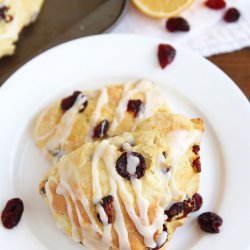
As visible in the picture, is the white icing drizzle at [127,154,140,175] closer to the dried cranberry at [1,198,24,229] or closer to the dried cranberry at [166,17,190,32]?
the dried cranberry at [1,198,24,229]

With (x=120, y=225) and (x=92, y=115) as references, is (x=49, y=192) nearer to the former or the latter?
(x=120, y=225)

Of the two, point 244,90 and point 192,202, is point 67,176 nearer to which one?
point 192,202

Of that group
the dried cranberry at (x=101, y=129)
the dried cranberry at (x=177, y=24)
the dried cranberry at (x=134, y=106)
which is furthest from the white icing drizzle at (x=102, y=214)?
the dried cranberry at (x=177, y=24)

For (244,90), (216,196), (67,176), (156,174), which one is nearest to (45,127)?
(67,176)

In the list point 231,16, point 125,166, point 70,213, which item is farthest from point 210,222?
point 231,16

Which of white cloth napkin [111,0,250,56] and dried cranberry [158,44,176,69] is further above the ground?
dried cranberry [158,44,176,69]

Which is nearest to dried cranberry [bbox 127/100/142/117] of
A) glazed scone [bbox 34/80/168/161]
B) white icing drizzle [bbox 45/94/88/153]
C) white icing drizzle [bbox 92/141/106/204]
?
glazed scone [bbox 34/80/168/161]
